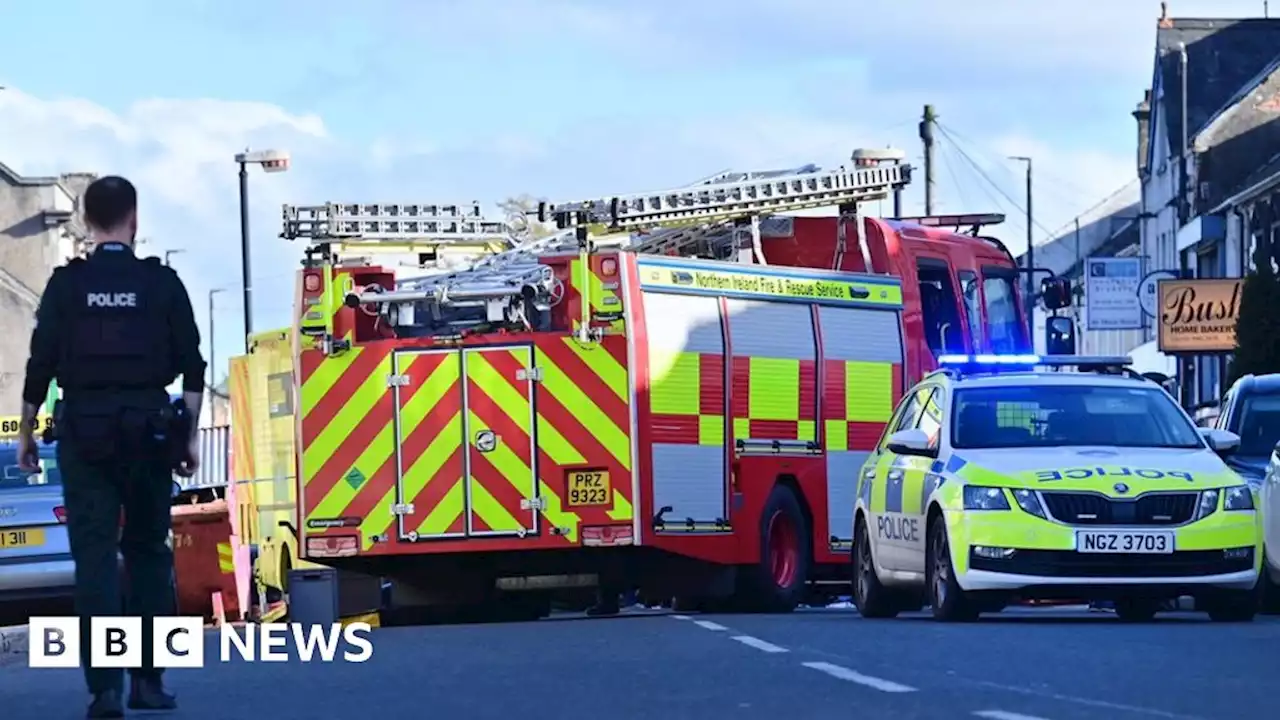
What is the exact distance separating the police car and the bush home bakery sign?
41543mm

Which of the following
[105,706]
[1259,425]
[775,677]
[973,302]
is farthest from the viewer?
[973,302]

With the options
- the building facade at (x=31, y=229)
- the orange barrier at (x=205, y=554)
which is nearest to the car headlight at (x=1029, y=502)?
the orange barrier at (x=205, y=554)

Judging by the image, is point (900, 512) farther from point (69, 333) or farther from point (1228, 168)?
point (1228, 168)

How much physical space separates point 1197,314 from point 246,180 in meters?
23.4

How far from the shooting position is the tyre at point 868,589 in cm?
2008

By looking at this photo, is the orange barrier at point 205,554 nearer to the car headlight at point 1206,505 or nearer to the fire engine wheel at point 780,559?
the fire engine wheel at point 780,559

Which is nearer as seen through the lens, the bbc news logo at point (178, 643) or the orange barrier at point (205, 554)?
the bbc news logo at point (178, 643)

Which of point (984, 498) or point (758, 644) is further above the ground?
point (984, 498)

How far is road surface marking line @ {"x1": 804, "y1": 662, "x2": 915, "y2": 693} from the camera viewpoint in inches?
436

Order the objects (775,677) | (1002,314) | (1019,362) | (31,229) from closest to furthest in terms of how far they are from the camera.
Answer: (775,677)
(1019,362)
(1002,314)
(31,229)

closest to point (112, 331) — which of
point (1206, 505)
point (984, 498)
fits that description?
point (984, 498)

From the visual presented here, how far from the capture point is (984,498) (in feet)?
58.0

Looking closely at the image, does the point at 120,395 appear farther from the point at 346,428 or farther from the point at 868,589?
the point at 346,428

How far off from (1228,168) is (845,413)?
52.3 metres
